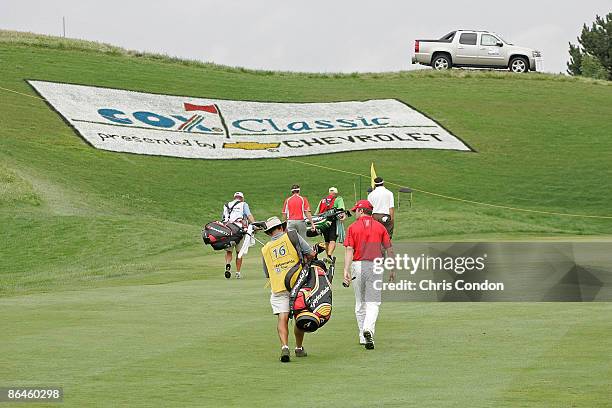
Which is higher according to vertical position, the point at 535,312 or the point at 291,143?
the point at 291,143

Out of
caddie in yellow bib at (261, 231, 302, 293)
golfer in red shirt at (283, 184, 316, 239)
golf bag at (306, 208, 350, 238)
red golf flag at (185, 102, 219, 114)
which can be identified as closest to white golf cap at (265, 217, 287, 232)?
caddie in yellow bib at (261, 231, 302, 293)

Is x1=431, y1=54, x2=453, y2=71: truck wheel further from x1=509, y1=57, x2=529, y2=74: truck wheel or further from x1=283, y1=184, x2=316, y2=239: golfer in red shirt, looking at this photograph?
x1=283, y1=184, x2=316, y2=239: golfer in red shirt

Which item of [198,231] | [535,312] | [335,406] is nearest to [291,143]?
[198,231]

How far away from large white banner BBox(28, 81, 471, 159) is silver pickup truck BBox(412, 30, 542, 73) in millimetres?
7774

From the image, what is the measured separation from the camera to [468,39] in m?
68.1

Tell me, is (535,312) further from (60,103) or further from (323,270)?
(60,103)

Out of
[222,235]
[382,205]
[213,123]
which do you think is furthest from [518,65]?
[382,205]

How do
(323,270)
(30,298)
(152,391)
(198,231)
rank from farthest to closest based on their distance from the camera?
(198,231)
(30,298)
(323,270)
(152,391)

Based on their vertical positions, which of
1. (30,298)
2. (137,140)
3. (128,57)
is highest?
(128,57)

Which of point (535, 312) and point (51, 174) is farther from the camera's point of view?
point (51, 174)

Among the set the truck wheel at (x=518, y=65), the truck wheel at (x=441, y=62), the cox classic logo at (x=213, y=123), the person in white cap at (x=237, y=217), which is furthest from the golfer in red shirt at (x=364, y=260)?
the truck wheel at (x=441, y=62)

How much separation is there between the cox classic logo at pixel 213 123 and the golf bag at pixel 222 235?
99.2 ft

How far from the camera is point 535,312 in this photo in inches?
707

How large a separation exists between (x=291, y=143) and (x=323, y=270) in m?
40.3
